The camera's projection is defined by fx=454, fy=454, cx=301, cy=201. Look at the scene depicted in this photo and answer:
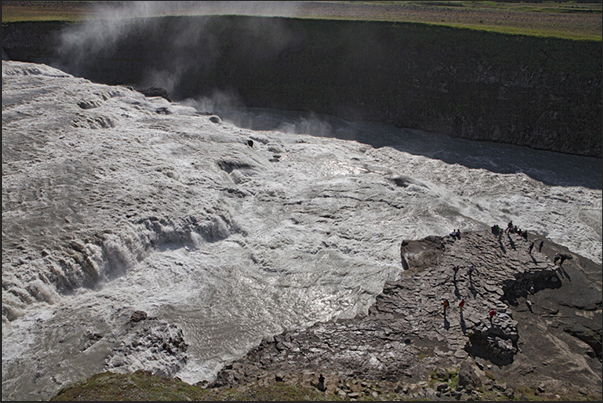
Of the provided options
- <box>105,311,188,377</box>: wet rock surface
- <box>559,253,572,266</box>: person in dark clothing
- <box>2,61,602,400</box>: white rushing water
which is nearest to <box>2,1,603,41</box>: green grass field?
<box>2,61,602,400</box>: white rushing water

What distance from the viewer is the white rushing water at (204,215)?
18.1m

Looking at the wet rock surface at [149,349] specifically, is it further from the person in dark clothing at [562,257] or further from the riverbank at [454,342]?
the person in dark clothing at [562,257]

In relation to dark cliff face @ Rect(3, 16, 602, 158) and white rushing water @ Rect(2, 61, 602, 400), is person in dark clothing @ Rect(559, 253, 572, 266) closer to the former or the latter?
white rushing water @ Rect(2, 61, 602, 400)

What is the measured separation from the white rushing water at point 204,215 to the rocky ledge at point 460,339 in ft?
5.05

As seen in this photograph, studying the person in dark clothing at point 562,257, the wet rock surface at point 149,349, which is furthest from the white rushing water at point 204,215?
the person in dark clothing at point 562,257

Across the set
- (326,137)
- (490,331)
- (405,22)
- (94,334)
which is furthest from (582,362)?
(405,22)

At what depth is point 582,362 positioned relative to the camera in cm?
1781

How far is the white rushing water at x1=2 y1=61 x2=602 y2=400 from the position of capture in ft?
59.5

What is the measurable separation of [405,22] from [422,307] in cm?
3888

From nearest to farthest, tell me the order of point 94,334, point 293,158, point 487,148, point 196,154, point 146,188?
point 94,334 < point 146,188 < point 196,154 < point 293,158 < point 487,148

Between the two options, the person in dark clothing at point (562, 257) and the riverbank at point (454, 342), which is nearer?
the riverbank at point (454, 342)

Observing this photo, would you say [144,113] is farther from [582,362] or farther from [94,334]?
[582,362]

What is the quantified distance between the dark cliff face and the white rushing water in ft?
11.4

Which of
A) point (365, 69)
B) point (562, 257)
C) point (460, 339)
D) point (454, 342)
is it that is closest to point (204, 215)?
point (454, 342)
